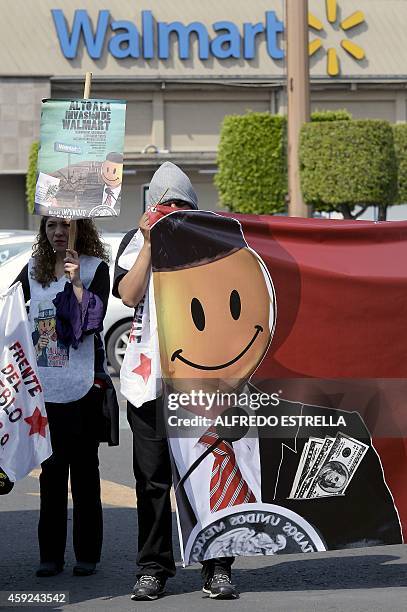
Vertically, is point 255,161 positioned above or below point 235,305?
above

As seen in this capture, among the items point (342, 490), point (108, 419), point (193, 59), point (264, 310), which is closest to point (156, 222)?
point (264, 310)

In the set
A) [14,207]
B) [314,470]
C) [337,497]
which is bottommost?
[337,497]

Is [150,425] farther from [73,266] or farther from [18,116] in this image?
[18,116]

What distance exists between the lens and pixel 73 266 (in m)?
5.91

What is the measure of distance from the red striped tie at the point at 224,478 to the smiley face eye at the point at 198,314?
0.44m

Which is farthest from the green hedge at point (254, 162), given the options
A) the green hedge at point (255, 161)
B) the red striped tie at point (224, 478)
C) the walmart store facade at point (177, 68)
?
the red striped tie at point (224, 478)

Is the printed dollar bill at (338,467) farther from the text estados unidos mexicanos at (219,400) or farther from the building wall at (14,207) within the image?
the building wall at (14,207)

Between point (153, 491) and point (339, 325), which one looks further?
point (339, 325)

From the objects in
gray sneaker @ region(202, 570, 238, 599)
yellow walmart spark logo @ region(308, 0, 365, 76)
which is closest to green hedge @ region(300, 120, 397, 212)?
yellow walmart spark logo @ region(308, 0, 365, 76)

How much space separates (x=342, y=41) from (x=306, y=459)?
40041 millimetres

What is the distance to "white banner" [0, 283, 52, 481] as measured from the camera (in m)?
5.62

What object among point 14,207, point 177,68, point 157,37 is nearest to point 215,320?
point 14,207

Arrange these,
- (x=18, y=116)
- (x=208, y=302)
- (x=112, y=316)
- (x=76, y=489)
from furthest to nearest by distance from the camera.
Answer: (x=18, y=116), (x=112, y=316), (x=76, y=489), (x=208, y=302)

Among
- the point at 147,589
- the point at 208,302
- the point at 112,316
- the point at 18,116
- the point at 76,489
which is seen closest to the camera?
the point at 147,589
